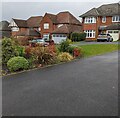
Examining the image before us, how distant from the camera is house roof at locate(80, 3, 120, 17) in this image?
4597 centimetres

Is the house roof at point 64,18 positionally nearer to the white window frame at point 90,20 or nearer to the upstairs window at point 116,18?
the white window frame at point 90,20

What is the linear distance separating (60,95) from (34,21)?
60.5m

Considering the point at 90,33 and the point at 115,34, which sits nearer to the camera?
the point at 115,34

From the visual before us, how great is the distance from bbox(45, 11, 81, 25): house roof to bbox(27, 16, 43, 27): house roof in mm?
6932

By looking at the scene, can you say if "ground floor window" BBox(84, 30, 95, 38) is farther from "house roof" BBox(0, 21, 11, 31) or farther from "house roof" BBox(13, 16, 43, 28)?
"house roof" BBox(0, 21, 11, 31)

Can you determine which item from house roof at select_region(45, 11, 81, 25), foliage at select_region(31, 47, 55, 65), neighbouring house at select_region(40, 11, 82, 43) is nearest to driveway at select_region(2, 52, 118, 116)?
foliage at select_region(31, 47, 55, 65)

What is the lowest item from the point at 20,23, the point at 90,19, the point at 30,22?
the point at 90,19

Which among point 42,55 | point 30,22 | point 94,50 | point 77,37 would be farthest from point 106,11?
point 42,55

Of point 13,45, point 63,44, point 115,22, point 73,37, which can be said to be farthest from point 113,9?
point 13,45

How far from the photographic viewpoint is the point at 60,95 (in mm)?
6910

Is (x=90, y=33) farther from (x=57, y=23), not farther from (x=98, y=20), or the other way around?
(x=57, y=23)

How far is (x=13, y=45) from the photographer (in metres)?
13.9

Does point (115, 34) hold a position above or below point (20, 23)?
below

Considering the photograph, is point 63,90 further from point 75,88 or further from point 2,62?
point 2,62
